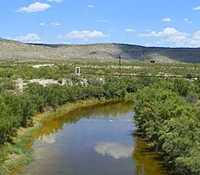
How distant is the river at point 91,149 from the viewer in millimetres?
43125

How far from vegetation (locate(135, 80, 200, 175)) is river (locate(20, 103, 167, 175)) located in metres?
2.04

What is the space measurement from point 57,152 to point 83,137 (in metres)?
11.2

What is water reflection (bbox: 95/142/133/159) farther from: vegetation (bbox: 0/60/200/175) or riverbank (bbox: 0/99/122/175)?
riverbank (bbox: 0/99/122/175)

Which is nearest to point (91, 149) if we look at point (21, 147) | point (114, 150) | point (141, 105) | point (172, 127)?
point (114, 150)

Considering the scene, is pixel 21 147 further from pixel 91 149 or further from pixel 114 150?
pixel 114 150

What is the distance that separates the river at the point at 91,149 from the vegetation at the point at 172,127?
6.69ft

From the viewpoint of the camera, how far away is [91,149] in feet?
174

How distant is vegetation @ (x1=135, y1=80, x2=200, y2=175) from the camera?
35656mm

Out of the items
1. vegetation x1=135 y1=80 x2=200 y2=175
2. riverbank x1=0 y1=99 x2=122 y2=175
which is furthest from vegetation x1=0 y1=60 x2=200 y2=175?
riverbank x1=0 y1=99 x2=122 y2=175

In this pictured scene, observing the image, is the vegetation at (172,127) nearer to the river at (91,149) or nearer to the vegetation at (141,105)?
the vegetation at (141,105)

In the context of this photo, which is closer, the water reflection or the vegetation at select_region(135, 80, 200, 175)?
the vegetation at select_region(135, 80, 200, 175)

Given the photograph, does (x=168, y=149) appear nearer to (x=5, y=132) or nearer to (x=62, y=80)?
(x=5, y=132)

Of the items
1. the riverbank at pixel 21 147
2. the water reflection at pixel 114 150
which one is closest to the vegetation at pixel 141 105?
the riverbank at pixel 21 147

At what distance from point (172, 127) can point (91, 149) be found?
1315 cm
